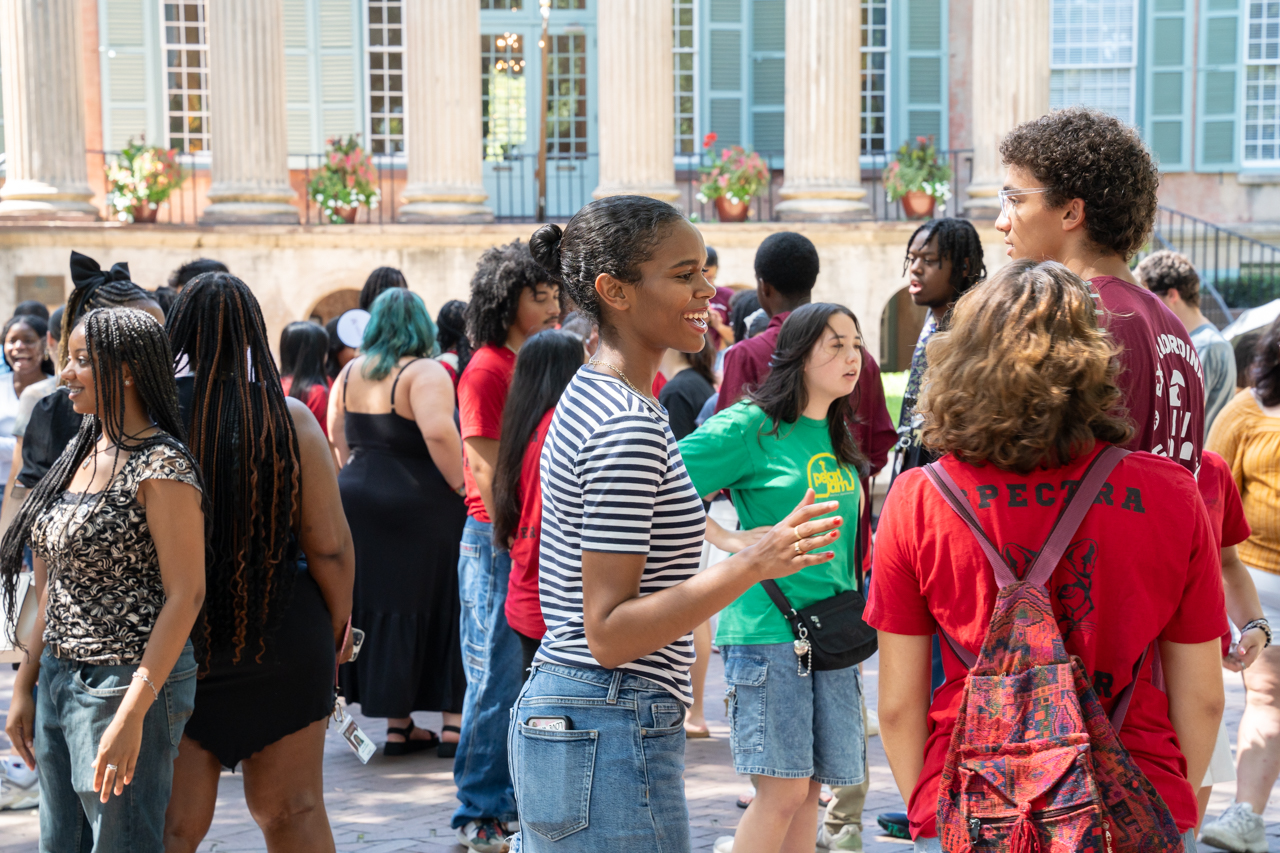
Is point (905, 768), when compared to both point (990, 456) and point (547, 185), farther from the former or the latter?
point (547, 185)

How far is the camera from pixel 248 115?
15.6 m

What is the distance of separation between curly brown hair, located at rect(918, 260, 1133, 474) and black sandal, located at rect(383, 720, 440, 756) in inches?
177

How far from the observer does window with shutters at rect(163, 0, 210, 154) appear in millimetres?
18516

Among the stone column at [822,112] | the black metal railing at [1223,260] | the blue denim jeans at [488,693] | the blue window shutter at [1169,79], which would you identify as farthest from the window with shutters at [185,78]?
the blue denim jeans at [488,693]

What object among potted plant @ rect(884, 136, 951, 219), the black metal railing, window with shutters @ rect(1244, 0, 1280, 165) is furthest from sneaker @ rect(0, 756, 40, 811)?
window with shutters @ rect(1244, 0, 1280, 165)

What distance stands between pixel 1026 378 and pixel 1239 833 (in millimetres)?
3345

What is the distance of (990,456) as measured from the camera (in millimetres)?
2268

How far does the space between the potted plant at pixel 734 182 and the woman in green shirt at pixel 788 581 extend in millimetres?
12466

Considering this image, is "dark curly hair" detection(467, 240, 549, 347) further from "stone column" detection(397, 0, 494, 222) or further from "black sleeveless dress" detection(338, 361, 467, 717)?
"stone column" detection(397, 0, 494, 222)

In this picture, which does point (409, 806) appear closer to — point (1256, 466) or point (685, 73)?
point (1256, 466)

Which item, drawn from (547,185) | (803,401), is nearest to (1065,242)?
(803,401)

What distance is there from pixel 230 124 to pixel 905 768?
48.5ft

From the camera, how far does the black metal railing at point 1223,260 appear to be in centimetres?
1703

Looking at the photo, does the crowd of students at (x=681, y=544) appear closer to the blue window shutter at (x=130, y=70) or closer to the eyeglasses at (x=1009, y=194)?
the eyeglasses at (x=1009, y=194)
